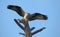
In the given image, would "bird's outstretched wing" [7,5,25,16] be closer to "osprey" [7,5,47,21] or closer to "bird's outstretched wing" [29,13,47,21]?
"osprey" [7,5,47,21]

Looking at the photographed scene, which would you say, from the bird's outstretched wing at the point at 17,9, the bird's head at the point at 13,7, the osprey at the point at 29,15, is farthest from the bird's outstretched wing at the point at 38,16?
the bird's head at the point at 13,7

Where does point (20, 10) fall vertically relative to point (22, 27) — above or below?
above

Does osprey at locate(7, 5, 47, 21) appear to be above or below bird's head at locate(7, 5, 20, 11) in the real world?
below

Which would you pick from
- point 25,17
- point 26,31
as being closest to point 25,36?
point 26,31

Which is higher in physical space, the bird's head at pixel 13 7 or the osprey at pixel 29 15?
the bird's head at pixel 13 7

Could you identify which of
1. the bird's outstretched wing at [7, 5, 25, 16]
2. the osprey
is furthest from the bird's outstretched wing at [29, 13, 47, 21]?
the bird's outstretched wing at [7, 5, 25, 16]

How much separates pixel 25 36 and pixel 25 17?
0.42m

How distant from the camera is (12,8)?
503 cm

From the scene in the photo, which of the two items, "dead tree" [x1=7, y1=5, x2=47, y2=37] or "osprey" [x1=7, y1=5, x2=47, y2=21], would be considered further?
"osprey" [x1=7, y1=5, x2=47, y2=21]

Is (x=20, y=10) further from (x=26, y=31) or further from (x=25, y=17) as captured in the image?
(x=26, y=31)

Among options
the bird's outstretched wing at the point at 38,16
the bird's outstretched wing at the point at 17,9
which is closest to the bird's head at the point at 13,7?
the bird's outstretched wing at the point at 17,9

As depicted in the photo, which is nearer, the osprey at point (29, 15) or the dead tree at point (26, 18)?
the dead tree at point (26, 18)

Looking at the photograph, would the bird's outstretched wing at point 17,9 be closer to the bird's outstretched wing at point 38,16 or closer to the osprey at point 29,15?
the osprey at point 29,15

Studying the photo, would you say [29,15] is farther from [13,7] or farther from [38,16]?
[13,7]
